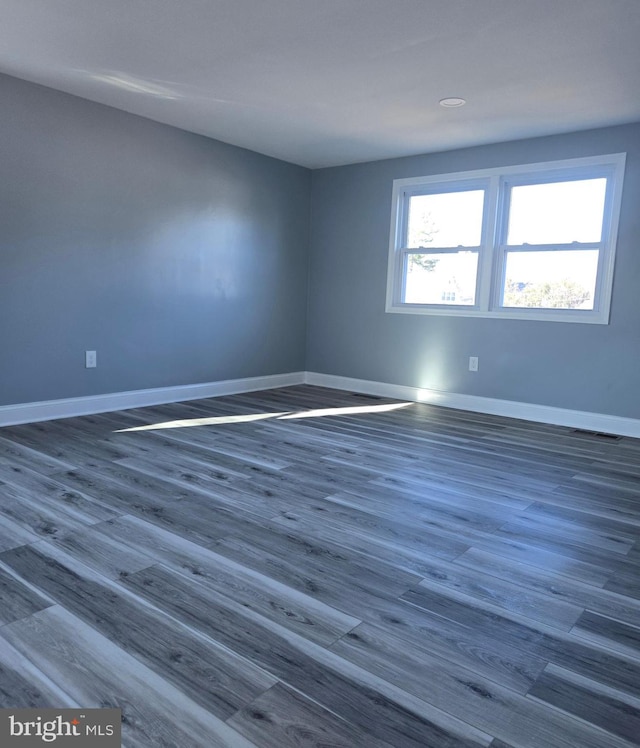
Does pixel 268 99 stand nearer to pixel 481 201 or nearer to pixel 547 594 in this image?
pixel 481 201

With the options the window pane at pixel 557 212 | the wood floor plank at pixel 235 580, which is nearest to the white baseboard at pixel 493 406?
the window pane at pixel 557 212

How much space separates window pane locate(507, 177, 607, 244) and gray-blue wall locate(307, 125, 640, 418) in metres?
0.22

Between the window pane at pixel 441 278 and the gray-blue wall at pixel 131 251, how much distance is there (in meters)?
1.27

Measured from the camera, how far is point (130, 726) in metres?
1.20

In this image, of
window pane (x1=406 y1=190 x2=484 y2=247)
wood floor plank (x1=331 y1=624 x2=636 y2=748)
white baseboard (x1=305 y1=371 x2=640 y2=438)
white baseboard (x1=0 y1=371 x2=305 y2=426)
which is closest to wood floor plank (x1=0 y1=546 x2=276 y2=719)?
wood floor plank (x1=331 y1=624 x2=636 y2=748)

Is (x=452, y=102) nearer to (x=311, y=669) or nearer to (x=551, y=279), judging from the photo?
(x=551, y=279)

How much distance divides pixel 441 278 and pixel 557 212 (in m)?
1.11

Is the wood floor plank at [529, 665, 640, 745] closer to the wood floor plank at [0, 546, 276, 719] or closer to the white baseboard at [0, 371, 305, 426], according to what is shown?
the wood floor plank at [0, 546, 276, 719]

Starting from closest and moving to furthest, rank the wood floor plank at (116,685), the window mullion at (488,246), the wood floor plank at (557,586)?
the wood floor plank at (116,685) < the wood floor plank at (557,586) < the window mullion at (488,246)

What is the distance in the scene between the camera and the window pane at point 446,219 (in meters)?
4.92

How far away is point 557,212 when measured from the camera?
4496mm

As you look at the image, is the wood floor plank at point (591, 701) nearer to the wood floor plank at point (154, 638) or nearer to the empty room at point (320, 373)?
the empty room at point (320, 373)

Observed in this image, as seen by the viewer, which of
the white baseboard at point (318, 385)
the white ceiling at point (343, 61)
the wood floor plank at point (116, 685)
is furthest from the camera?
the white baseboard at point (318, 385)

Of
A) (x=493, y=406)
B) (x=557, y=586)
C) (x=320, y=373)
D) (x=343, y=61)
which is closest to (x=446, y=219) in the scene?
(x=493, y=406)
